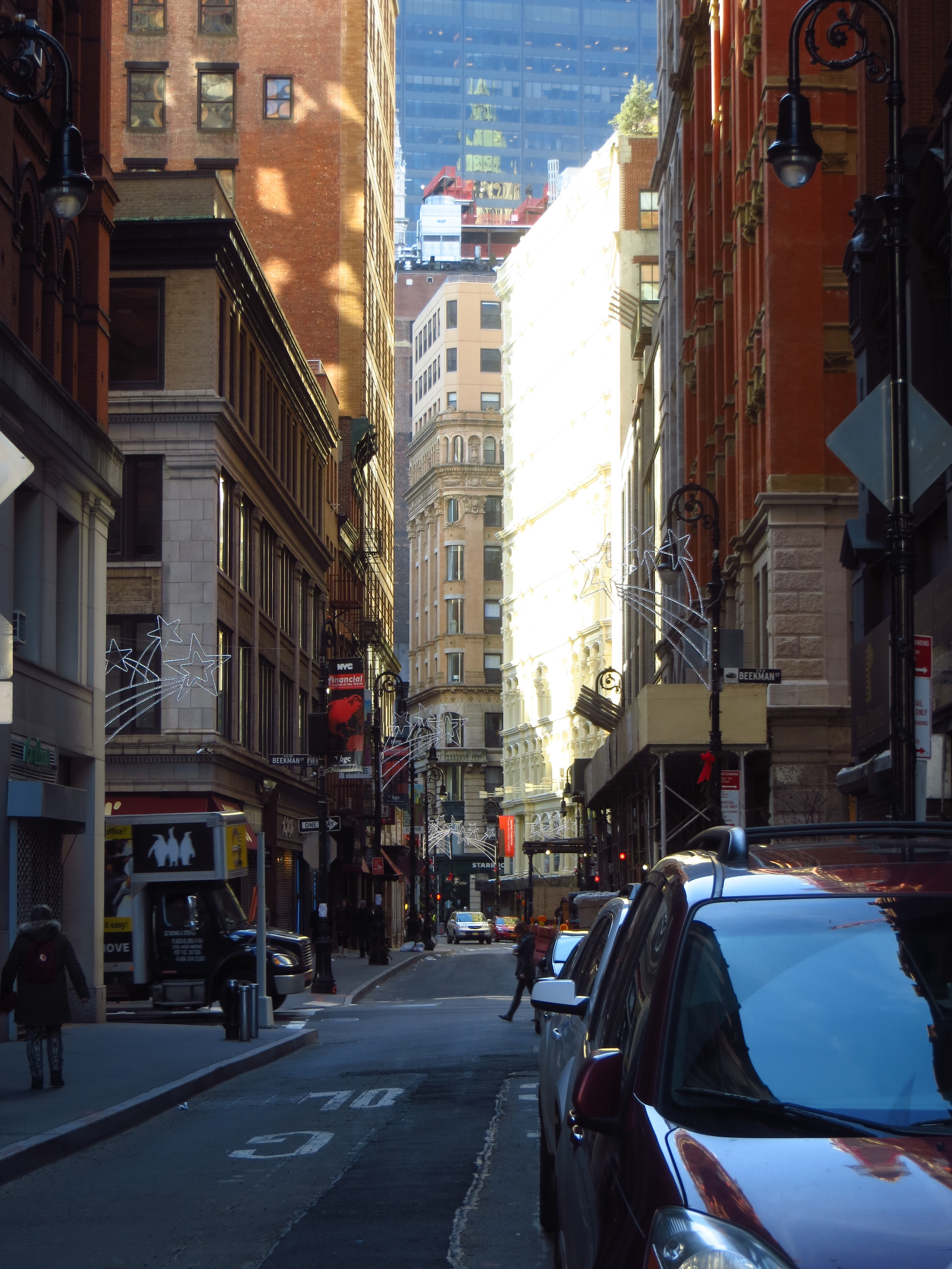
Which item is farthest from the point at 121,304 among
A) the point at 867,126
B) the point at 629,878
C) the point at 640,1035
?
the point at 640,1035

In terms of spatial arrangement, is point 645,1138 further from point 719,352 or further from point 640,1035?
point 719,352

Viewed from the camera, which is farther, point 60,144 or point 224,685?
point 224,685

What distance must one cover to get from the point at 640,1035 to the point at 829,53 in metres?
35.6

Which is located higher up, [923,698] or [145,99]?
[145,99]

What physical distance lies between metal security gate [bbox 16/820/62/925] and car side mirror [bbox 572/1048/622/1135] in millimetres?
19713

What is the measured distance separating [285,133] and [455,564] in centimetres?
7841

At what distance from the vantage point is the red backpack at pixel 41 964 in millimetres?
15805

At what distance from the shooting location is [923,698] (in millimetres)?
13398

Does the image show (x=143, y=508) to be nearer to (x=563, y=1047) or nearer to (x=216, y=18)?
(x=216, y=18)

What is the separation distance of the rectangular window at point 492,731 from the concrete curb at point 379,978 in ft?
256

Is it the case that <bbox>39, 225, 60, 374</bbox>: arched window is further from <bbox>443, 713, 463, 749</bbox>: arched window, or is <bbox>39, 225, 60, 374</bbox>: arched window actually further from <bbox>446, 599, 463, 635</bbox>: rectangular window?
<bbox>446, 599, 463, 635</bbox>: rectangular window

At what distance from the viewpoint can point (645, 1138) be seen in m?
4.44

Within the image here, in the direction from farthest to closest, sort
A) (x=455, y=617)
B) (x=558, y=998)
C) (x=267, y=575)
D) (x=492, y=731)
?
(x=455, y=617)
(x=492, y=731)
(x=267, y=575)
(x=558, y=998)

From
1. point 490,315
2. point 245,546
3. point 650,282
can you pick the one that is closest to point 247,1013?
point 245,546
